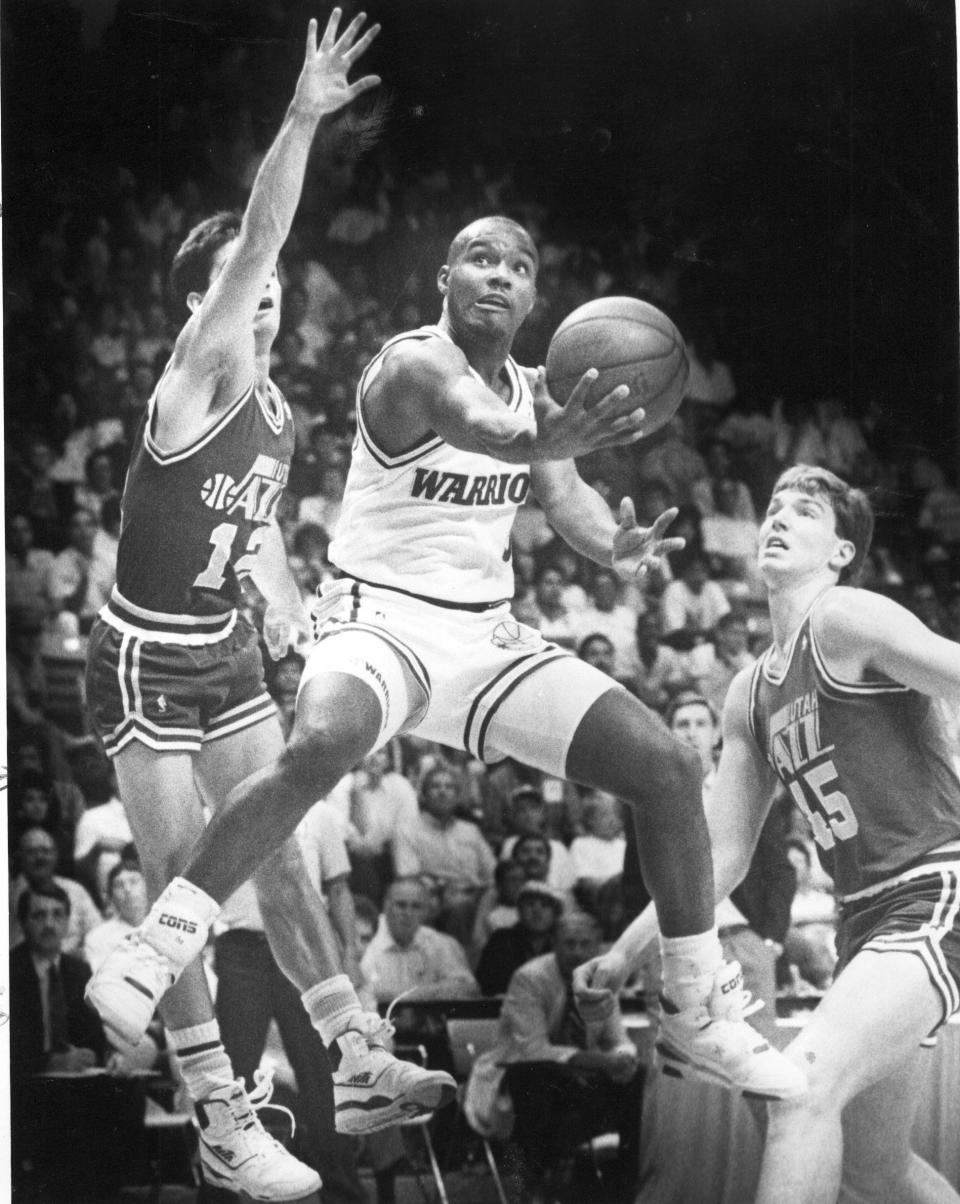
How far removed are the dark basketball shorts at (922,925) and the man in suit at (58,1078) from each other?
6.69ft

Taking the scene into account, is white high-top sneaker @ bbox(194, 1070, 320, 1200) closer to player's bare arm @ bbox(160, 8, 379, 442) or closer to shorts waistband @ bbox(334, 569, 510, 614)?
shorts waistband @ bbox(334, 569, 510, 614)

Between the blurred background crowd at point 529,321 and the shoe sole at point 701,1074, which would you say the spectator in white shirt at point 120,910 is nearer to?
the blurred background crowd at point 529,321

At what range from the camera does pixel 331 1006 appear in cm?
444

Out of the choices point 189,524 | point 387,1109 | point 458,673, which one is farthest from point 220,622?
point 387,1109

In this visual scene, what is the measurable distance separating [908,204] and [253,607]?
2.27 meters

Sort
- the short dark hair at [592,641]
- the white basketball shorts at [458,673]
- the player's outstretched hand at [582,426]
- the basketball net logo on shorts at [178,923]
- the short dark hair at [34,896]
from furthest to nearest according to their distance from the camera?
the short dark hair at [592,641], the short dark hair at [34,896], the white basketball shorts at [458,673], the basketball net logo on shorts at [178,923], the player's outstretched hand at [582,426]

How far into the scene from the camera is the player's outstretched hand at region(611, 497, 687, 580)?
436cm

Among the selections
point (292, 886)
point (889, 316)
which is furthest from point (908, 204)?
point (292, 886)

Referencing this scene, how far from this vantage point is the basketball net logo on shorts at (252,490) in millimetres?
4539

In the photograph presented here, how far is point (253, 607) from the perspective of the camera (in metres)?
4.59

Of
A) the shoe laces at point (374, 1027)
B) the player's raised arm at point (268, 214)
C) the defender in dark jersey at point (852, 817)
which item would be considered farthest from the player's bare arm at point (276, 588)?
the defender in dark jersey at point (852, 817)

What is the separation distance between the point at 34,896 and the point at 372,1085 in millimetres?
1068

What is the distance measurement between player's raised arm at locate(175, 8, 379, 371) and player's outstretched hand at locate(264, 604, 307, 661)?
70 centimetres

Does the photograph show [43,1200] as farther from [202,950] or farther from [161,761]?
[161,761]
